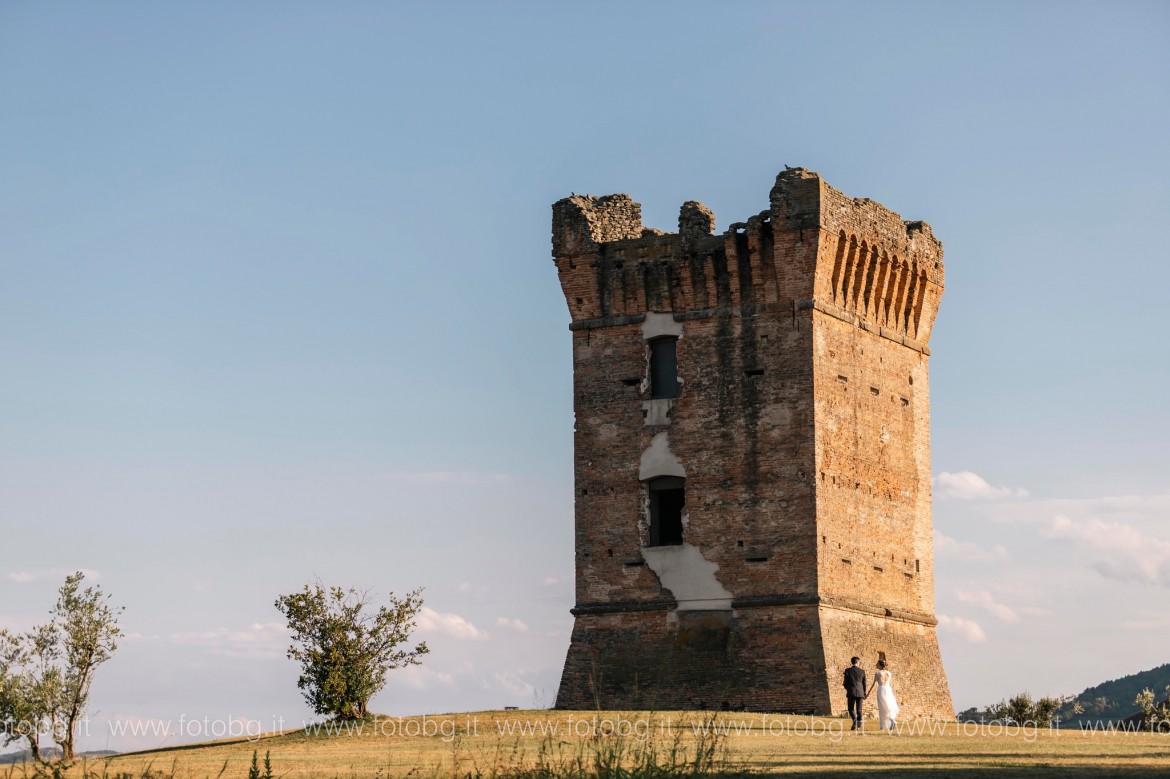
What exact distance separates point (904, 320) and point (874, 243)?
1.82m

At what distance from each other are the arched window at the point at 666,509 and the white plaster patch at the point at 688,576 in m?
0.25

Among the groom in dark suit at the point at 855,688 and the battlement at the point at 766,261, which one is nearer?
the groom in dark suit at the point at 855,688

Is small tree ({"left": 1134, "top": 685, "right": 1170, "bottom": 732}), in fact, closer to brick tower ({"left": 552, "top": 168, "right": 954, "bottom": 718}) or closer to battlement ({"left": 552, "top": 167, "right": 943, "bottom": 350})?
brick tower ({"left": 552, "top": 168, "right": 954, "bottom": 718})

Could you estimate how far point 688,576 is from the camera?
2986 centimetres

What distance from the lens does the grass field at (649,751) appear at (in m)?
17.1

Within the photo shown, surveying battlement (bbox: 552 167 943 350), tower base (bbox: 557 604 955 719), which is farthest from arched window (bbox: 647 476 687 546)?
battlement (bbox: 552 167 943 350)

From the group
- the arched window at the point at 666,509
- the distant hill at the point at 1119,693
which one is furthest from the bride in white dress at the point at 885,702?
the distant hill at the point at 1119,693

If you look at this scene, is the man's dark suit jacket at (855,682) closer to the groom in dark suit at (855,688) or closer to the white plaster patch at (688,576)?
the groom in dark suit at (855,688)

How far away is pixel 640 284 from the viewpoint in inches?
1223

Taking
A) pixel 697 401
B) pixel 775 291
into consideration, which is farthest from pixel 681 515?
pixel 775 291

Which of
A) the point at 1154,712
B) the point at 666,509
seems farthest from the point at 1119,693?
the point at 666,509

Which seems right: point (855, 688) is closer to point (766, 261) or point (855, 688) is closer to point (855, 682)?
point (855, 682)

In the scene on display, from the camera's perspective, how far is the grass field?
1714cm

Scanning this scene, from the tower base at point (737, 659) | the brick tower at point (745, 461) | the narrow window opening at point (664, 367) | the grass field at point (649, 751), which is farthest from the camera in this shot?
the narrow window opening at point (664, 367)
